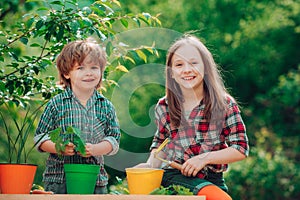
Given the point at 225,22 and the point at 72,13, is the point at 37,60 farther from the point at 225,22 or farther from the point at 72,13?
the point at 225,22

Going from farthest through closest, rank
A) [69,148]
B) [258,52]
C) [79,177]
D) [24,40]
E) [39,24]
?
1. [258,52]
2. [24,40]
3. [39,24]
4. [69,148]
5. [79,177]

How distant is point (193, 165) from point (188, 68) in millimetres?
451

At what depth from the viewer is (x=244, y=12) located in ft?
33.0

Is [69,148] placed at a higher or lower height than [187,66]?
lower

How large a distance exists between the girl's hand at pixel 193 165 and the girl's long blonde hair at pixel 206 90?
0.25m

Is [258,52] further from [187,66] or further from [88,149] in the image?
[88,149]

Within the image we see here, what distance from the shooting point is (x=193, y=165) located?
2.65 metres

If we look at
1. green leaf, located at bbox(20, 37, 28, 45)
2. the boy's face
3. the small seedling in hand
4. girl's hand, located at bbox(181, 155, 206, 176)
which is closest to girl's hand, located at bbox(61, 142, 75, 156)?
the small seedling in hand

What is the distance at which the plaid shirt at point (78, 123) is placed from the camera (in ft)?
9.20

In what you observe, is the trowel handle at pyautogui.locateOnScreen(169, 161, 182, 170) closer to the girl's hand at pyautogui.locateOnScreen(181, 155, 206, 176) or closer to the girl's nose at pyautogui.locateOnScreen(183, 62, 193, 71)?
the girl's hand at pyautogui.locateOnScreen(181, 155, 206, 176)

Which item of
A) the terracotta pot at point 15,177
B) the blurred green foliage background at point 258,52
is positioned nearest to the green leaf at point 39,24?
the terracotta pot at point 15,177

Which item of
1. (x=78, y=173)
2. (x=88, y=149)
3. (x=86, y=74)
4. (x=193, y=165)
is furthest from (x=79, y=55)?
(x=193, y=165)

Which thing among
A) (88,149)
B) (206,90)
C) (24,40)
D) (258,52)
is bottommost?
(88,149)

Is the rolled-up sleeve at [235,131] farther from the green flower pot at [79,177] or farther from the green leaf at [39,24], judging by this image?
the green leaf at [39,24]
